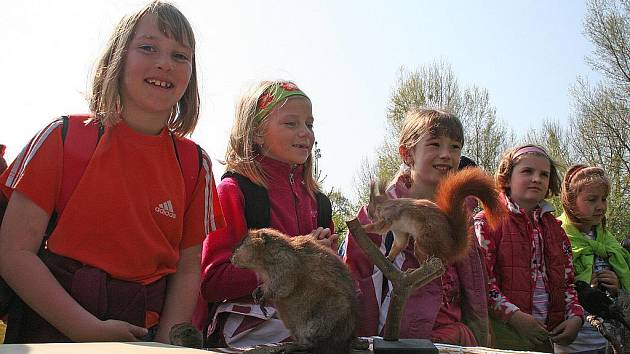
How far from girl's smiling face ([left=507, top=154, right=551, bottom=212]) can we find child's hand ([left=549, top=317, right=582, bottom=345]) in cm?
66

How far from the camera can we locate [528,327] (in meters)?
3.04

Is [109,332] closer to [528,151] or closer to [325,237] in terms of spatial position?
[325,237]

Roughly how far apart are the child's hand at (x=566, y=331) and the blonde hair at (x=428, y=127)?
4.22 feet

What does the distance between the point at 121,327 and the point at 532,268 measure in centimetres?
239

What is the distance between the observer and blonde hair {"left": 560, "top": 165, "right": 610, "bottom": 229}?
164 inches

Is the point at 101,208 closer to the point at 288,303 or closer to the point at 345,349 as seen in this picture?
the point at 288,303

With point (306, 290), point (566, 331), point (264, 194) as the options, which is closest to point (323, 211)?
point (264, 194)

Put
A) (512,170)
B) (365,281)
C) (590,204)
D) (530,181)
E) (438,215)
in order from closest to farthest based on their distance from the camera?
(438,215)
(365,281)
(530,181)
(512,170)
(590,204)

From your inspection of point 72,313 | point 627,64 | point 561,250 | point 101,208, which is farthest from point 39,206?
point 627,64

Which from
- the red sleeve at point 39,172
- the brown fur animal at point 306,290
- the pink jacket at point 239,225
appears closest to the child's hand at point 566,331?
the pink jacket at point 239,225

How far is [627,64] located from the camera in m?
17.8

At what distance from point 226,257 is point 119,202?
506 mm

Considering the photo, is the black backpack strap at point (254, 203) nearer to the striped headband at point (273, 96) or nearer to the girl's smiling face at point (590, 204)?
the striped headband at point (273, 96)

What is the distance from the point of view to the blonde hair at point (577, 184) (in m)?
4.16
